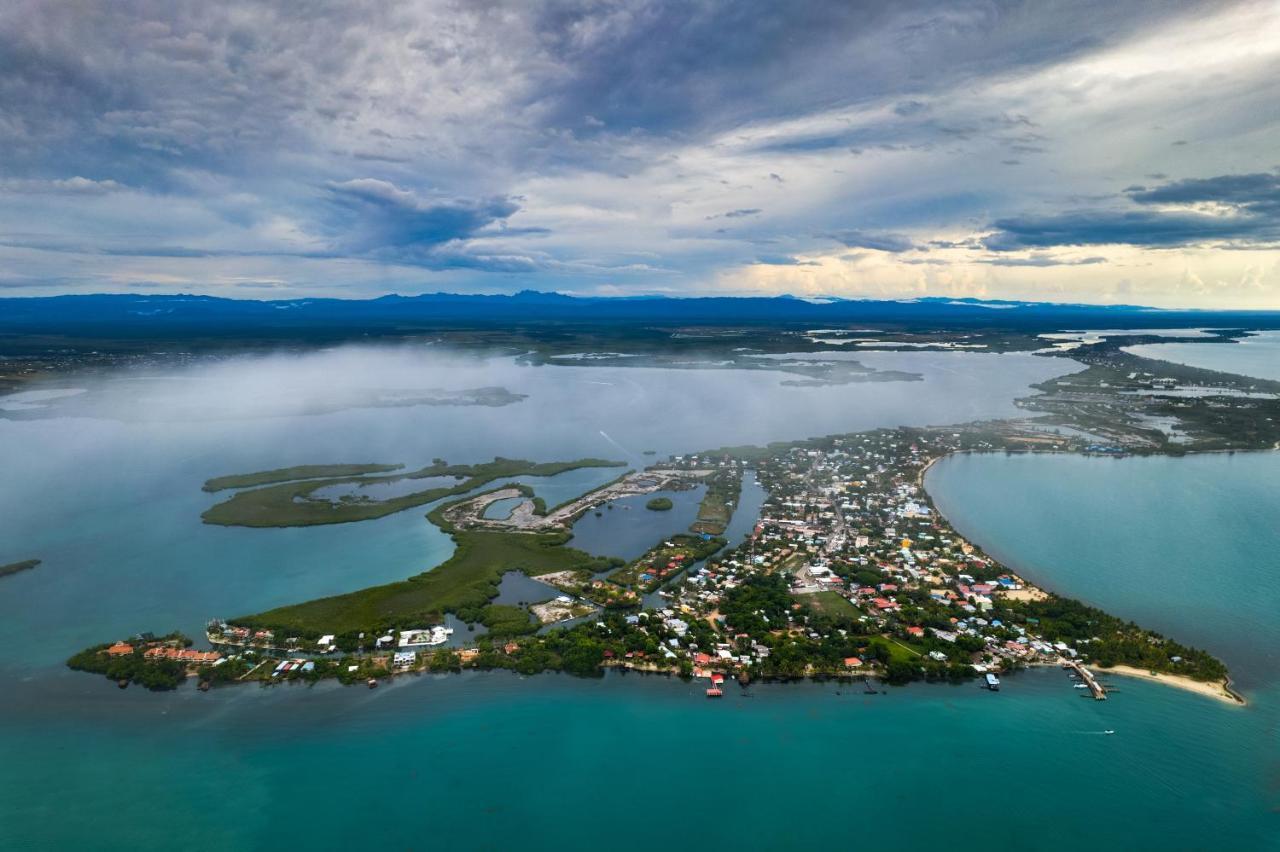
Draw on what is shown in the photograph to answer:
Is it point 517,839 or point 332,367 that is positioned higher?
point 332,367

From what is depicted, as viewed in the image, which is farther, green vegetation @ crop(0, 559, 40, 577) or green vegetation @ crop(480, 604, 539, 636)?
green vegetation @ crop(0, 559, 40, 577)

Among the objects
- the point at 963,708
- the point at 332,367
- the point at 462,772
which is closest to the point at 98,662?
the point at 462,772

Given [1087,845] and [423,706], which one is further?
[423,706]

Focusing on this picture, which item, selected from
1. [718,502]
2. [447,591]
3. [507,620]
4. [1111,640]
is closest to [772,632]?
[507,620]

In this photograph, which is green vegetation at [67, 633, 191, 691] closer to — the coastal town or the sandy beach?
the coastal town

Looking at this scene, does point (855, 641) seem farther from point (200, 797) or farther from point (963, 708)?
point (200, 797)

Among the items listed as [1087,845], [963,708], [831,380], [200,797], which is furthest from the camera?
[831,380]

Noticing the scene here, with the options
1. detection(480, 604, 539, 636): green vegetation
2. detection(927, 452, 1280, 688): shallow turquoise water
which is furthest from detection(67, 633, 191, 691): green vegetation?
detection(927, 452, 1280, 688): shallow turquoise water
